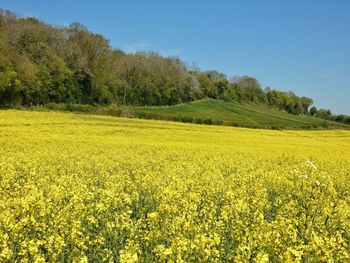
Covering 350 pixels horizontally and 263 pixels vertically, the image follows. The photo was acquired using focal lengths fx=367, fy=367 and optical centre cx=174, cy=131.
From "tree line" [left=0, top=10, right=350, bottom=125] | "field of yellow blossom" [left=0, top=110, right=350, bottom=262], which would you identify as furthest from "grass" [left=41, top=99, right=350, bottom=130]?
"field of yellow blossom" [left=0, top=110, right=350, bottom=262]

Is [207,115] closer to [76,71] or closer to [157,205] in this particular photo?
[76,71]

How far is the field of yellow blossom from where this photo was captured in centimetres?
664

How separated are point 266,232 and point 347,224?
3.38m

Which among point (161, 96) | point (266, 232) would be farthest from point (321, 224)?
point (161, 96)

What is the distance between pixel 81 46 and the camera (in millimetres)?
87750

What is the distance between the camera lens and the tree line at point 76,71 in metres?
62.2

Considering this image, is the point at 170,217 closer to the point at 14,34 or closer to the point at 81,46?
the point at 14,34

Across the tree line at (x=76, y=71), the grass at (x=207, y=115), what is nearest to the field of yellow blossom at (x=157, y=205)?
the grass at (x=207, y=115)

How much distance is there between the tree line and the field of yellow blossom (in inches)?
1080

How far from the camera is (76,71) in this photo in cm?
8356

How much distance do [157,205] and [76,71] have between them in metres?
77.0

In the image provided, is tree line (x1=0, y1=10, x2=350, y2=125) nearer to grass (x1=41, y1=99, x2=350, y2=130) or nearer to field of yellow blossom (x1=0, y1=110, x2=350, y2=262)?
grass (x1=41, y1=99, x2=350, y2=130)

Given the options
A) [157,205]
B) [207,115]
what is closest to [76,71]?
[207,115]

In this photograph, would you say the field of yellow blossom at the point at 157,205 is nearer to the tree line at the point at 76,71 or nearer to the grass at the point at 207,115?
the grass at the point at 207,115
